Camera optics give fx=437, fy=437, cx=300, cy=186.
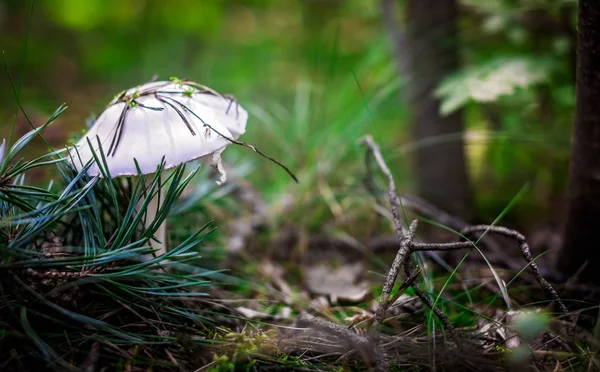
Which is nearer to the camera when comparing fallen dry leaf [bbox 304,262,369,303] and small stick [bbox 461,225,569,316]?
small stick [bbox 461,225,569,316]

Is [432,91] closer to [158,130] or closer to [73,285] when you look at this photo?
[158,130]

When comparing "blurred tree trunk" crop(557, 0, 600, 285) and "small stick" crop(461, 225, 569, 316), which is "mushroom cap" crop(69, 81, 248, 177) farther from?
"blurred tree trunk" crop(557, 0, 600, 285)

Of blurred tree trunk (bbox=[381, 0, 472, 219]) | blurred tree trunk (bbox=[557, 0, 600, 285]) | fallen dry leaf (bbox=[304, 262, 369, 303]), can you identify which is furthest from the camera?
blurred tree trunk (bbox=[381, 0, 472, 219])

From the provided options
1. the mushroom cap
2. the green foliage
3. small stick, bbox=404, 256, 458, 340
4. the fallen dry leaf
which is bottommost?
the fallen dry leaf

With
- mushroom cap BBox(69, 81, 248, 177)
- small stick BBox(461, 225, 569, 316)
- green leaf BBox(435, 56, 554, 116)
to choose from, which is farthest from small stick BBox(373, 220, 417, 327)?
green leaf BBox(435, 56, 554, 116)

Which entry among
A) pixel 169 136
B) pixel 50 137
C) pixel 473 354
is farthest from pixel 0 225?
pixel 50 137

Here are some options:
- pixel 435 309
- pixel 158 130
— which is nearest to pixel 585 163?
pixel 435 309

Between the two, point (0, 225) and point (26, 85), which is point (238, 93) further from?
point (0, 225)
